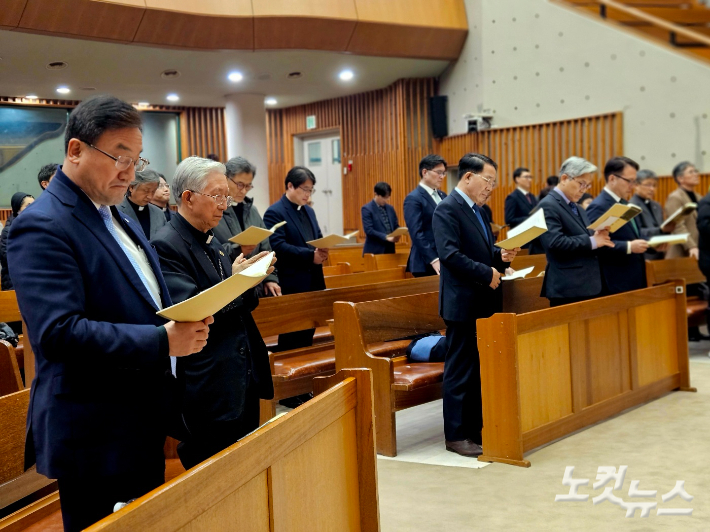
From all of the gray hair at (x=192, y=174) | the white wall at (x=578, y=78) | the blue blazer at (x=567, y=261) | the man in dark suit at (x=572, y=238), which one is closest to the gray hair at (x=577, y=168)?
the man in dark suit at (x=572, y=238)

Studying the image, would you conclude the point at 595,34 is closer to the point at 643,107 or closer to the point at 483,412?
the point at 643,107

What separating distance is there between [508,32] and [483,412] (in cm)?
768

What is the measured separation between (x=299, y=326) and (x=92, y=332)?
110 inches

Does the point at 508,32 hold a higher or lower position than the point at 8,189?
higher

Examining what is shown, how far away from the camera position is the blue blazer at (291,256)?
4570mm

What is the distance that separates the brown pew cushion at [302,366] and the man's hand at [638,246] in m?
1.95

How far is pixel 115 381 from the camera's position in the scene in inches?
63.7

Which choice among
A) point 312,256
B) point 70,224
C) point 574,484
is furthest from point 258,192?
point 70,224

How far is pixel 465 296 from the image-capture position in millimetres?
3770

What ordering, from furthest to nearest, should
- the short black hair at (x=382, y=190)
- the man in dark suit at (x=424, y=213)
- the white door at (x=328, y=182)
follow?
the white door at (x=328, y=182), the short black hair at (x=382, y=190), the man in dark suit at (x=424, y=213)

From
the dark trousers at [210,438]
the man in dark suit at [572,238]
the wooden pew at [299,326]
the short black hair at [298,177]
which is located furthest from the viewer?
the short black hair at [298,177]

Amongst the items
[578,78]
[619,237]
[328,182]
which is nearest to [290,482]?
[619,237]

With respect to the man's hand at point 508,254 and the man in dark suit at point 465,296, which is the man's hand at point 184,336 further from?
the man's hand at point 508,254

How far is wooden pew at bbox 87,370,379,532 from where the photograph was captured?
4.13ft
